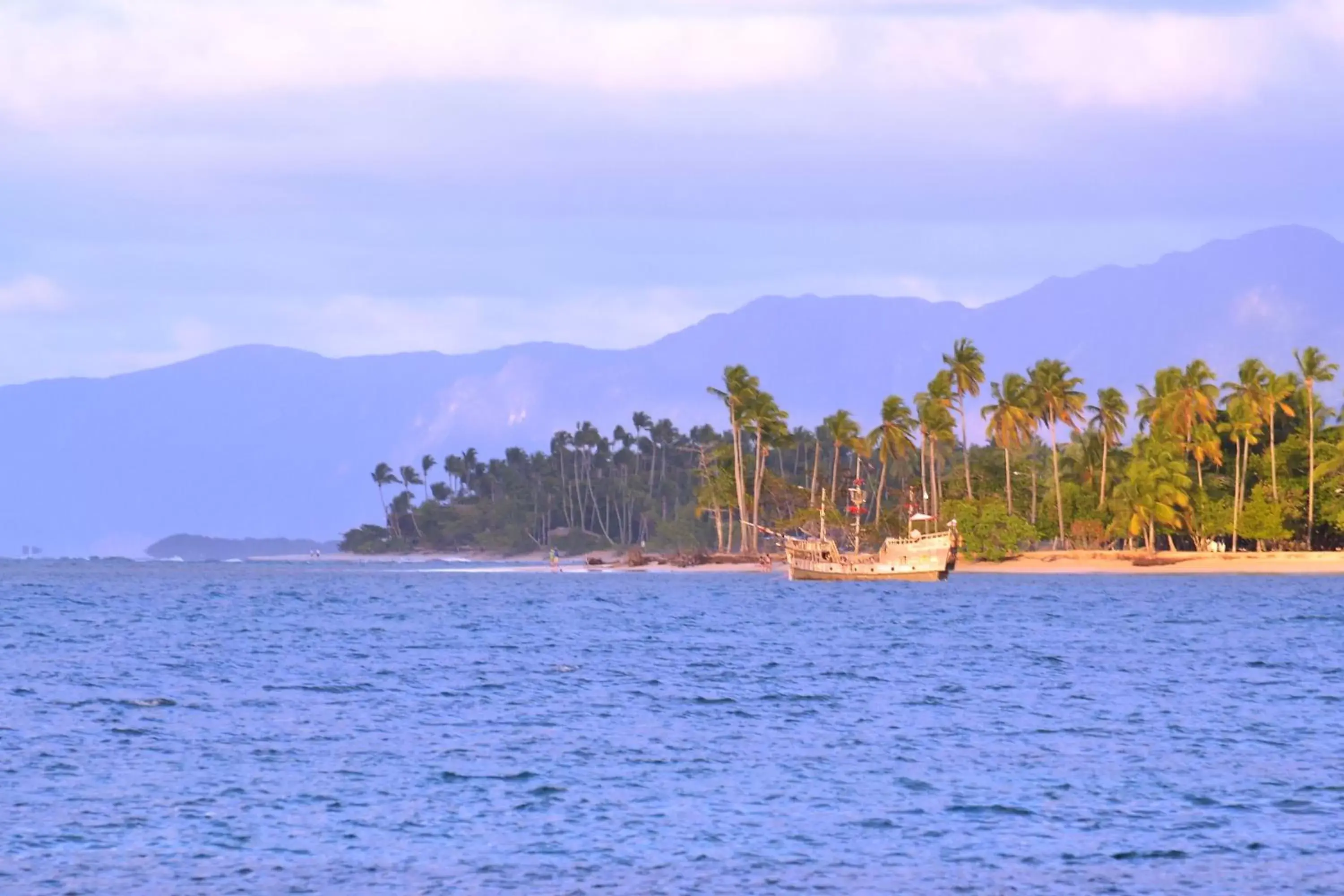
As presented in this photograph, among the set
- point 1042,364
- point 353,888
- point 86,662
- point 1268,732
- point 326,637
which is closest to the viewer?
point 353,888

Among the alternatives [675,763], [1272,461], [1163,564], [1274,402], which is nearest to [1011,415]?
[1163,564]

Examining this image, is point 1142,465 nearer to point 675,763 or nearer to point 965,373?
point 965,373

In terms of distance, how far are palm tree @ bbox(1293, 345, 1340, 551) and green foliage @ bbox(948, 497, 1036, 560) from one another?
24.9 metres

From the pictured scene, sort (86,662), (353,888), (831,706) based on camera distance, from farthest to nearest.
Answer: (86,662) → (831,706) → (353,888)

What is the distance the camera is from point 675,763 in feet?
133

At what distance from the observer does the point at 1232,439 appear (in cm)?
17350

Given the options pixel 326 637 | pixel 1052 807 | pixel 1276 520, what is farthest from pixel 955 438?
pixel 1052 807

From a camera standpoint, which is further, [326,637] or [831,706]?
[326,637]

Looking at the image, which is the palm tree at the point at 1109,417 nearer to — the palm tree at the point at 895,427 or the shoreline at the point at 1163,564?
the shoreline at the point at 1163,564

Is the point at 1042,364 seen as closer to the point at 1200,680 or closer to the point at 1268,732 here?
the point at 1200,680

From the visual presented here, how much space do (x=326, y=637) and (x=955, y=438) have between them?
11766 centimetres

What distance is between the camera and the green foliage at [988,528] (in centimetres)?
17400

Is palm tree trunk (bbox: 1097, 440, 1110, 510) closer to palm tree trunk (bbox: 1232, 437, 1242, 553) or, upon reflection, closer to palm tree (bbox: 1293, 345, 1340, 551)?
palm tree trunk (bbox: 1232, 437, 1242, 553)

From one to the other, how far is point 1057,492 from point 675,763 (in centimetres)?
13985
